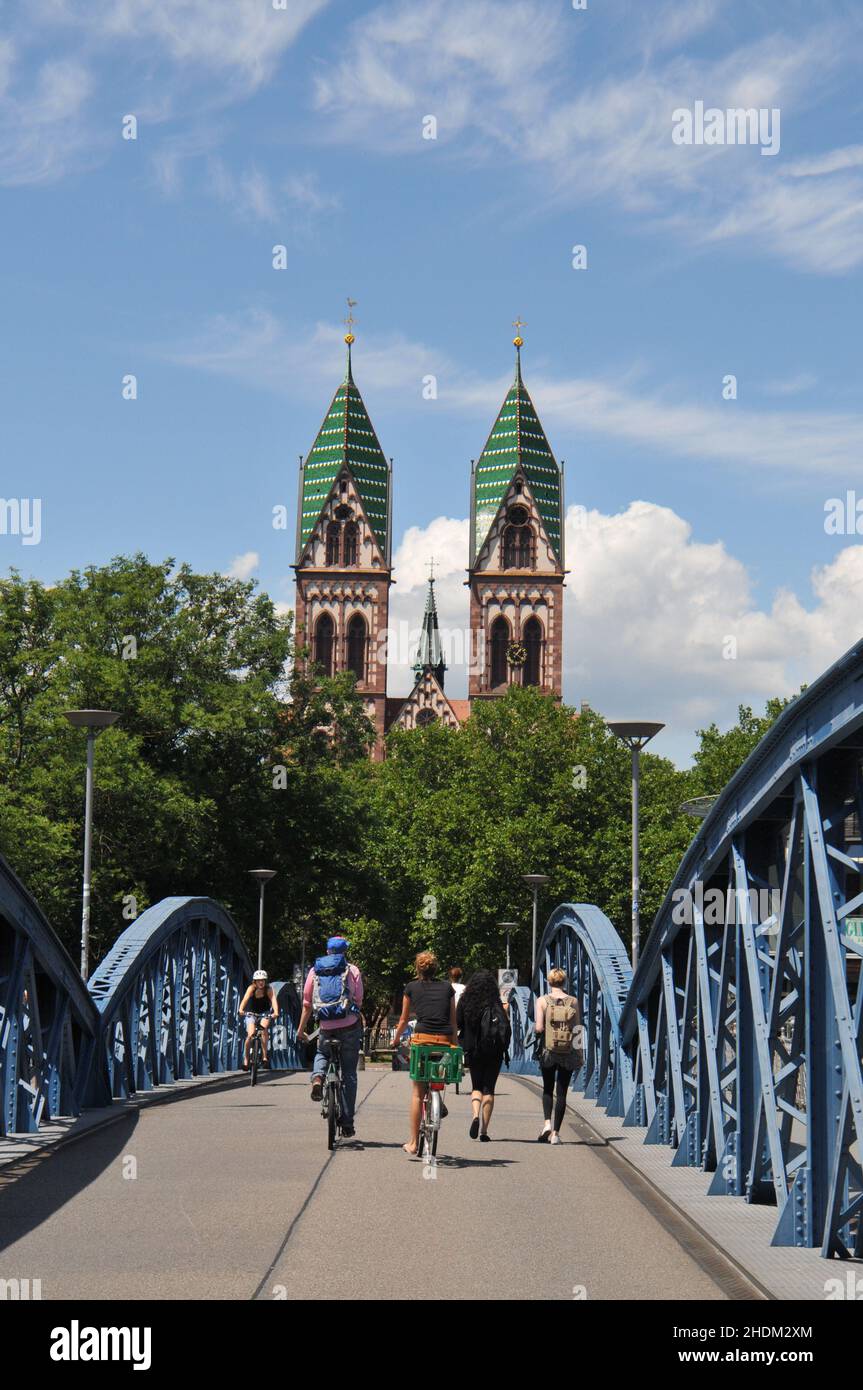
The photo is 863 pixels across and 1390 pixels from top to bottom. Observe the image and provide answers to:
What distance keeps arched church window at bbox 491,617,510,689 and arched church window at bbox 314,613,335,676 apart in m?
9.97

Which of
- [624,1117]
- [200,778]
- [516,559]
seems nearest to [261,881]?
[200,778]

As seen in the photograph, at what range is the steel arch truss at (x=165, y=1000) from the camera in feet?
58.5

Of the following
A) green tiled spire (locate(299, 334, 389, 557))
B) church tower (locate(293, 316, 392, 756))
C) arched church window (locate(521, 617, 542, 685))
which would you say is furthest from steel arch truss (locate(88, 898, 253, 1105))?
green tiled spire (locate(299, 334, 389, 557))

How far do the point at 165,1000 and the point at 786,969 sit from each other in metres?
15.0

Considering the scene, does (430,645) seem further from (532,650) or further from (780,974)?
(780,974)

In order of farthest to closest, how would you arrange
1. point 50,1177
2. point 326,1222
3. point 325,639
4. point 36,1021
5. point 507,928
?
point 325,639, point 507,928, point 36,1021, point 50,1177, point 326,1222

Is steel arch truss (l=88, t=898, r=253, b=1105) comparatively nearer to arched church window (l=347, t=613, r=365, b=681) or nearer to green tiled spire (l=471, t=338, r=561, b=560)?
arched church window (l=347, t=613, r=365, b=681)

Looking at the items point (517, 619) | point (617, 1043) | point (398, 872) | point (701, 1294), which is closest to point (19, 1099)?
point (617, 1043)

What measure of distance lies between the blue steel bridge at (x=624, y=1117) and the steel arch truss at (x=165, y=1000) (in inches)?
3.3

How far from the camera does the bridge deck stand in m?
7.42

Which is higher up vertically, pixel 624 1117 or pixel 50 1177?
pixel 50 1177

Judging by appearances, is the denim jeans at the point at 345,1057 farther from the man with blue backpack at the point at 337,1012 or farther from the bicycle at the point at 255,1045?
the bicycle at the point at 255,1045

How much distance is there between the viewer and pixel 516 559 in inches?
4496

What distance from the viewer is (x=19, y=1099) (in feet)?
45.2
